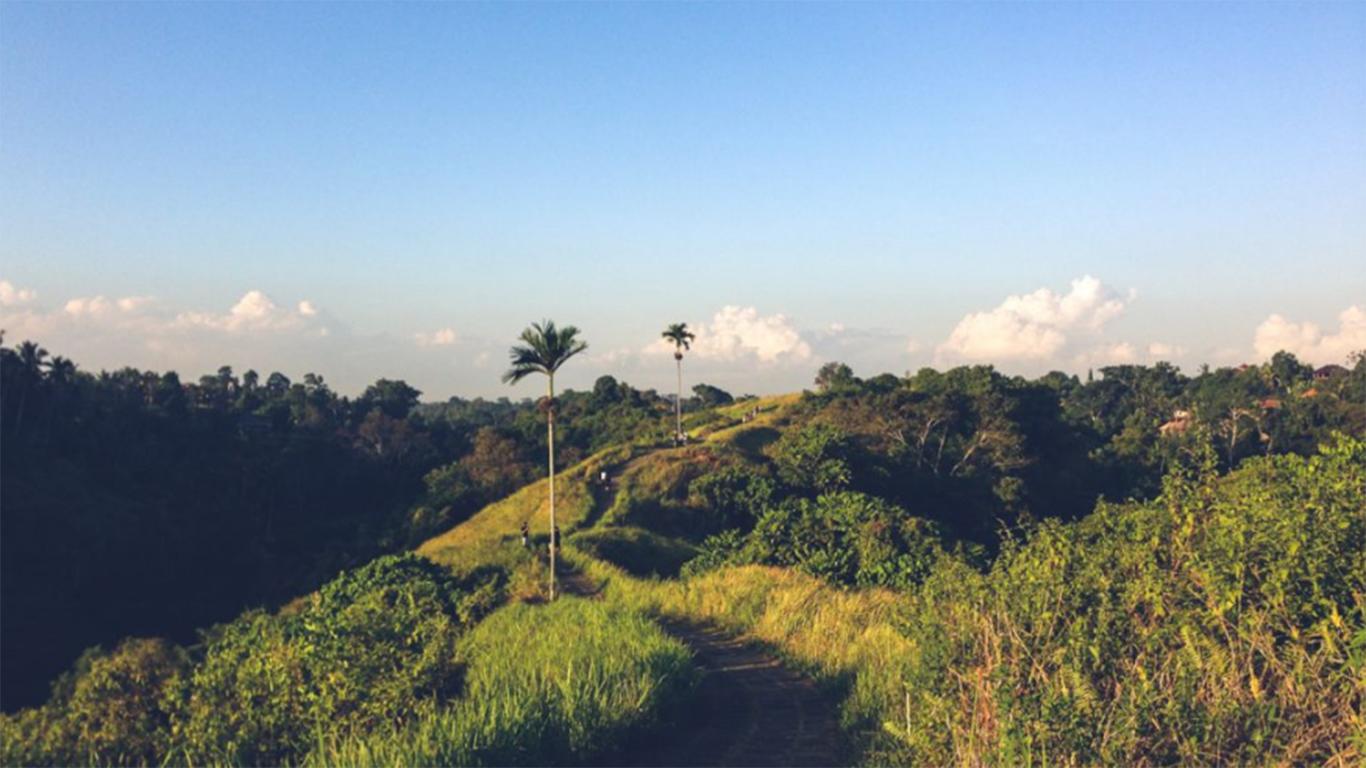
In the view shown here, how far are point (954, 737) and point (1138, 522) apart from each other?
3.88m

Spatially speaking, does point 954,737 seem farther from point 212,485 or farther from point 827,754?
point 212,485

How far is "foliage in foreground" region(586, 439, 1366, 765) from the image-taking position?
682cm

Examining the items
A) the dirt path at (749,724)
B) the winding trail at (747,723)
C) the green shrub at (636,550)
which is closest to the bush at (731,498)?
the green shrub at (636,550)

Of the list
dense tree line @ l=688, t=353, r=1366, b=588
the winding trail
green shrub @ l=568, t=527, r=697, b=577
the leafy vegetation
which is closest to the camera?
the leafy vegetation

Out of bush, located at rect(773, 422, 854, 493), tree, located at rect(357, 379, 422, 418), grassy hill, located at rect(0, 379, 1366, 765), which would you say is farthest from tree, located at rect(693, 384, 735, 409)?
grassy hill, located at rect(0, 379, 1366, 765)

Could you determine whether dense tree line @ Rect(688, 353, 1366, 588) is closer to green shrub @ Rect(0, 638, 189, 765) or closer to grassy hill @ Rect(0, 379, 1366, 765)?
grassy hill @ Rect(0, 379, 1366, 765)

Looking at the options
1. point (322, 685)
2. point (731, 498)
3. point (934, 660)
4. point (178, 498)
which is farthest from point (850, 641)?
point (178, 498)

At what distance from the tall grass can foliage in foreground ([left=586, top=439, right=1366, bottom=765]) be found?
→ 2.59 m

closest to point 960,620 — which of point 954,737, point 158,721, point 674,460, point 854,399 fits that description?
point 954,737

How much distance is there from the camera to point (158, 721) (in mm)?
19031

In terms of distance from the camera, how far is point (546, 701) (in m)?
9.46

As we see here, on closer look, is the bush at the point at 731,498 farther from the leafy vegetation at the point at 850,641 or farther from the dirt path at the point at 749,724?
the dirt path at the point at 749,724

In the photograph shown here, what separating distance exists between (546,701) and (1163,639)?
6.08m

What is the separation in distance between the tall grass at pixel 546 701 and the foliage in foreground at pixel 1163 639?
8.49ft
